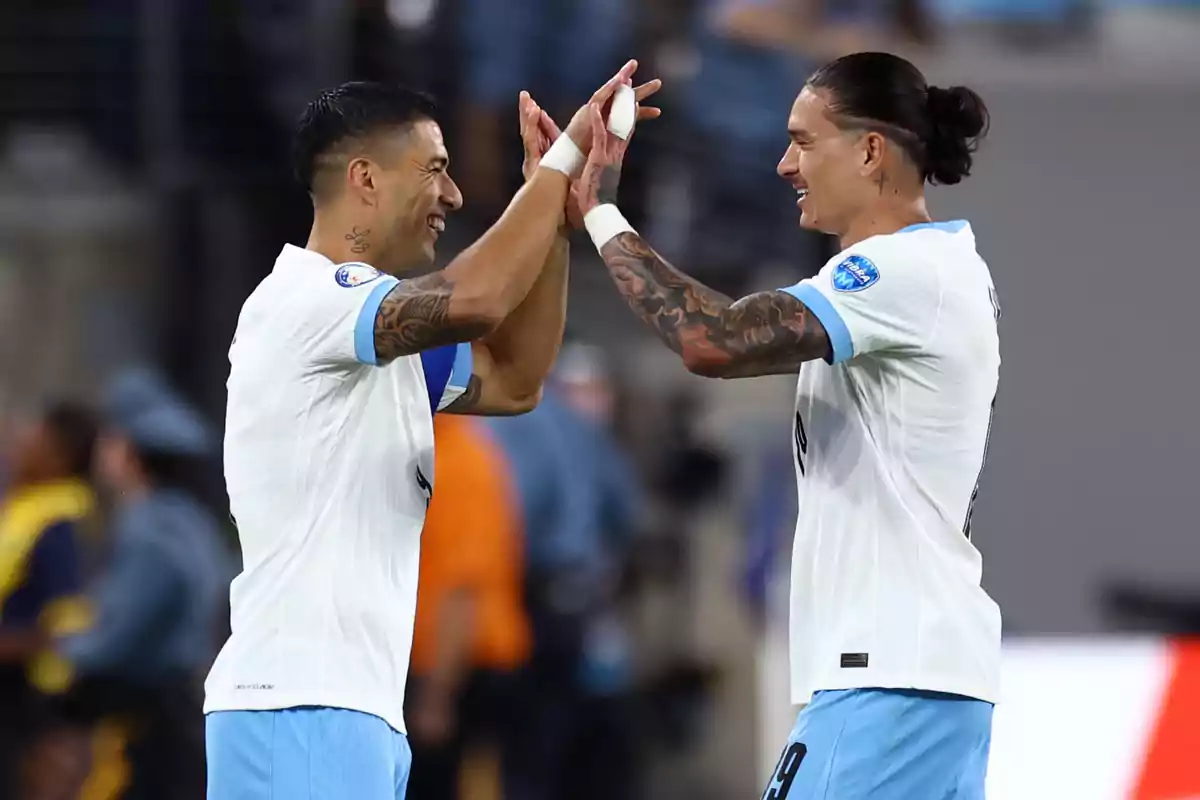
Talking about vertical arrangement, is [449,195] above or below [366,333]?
above

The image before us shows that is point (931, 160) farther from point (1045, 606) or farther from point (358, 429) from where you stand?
point (1045, 606)

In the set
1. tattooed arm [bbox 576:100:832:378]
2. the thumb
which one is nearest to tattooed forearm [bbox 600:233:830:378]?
tattooed arm [bbox 576:100:832:378]

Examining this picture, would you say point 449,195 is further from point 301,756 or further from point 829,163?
point 301,756

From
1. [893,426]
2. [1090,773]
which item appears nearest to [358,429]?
[893,426]

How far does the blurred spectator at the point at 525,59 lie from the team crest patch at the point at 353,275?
18.3 ft

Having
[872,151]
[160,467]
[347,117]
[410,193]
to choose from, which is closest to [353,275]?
[410,193]

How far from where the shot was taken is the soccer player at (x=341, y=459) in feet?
13.1

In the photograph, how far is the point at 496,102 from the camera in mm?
9836

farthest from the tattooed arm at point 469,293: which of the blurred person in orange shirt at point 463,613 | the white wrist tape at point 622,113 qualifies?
the blurred person in orange shirt at point 463,613

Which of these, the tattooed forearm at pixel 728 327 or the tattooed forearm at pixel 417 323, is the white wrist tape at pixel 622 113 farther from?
the tattooed forearm at pixel 417 323

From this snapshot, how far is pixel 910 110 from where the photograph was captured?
4.27 m

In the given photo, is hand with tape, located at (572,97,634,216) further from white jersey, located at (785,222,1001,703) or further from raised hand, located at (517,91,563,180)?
white jersey, located at (785,222,1001,703)

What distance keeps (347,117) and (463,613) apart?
380cm

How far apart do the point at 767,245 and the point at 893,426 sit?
20.0 feet
